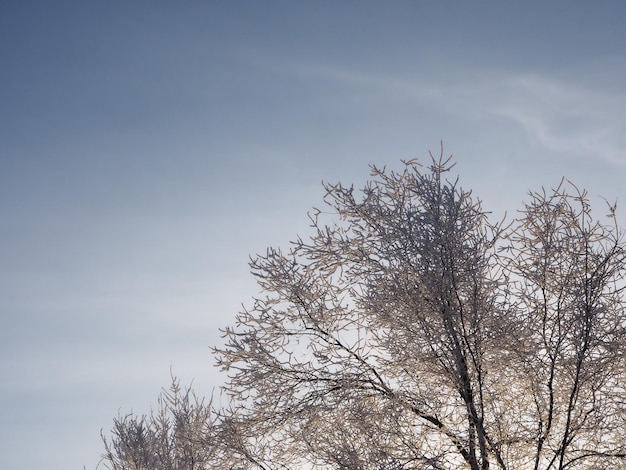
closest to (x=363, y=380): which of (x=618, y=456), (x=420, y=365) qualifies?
(x=420, y=365)

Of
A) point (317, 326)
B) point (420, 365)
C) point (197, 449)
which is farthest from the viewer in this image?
point (197, 449)

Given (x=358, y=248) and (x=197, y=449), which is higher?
(x=358, y=248)

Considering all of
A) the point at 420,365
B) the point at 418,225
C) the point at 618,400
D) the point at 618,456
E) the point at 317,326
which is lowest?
the point at 618,456

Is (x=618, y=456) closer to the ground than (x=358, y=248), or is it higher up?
closer to the ground

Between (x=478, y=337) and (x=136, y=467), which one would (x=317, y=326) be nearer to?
(x=478, y=337)

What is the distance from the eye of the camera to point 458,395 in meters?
7.51

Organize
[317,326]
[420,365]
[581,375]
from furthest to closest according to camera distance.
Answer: [317,326], [420,365], [581,375]

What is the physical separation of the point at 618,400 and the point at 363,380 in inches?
114

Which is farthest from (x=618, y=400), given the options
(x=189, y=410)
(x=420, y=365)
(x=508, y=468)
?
(x=189, y=410)

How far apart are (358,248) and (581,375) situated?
297 centimetres

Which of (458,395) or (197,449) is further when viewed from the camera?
(197,449)

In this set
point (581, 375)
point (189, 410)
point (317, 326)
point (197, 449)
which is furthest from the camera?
point (189, 410)

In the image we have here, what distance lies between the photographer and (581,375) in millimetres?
6965

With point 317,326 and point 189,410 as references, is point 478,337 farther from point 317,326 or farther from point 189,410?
point 189,410
